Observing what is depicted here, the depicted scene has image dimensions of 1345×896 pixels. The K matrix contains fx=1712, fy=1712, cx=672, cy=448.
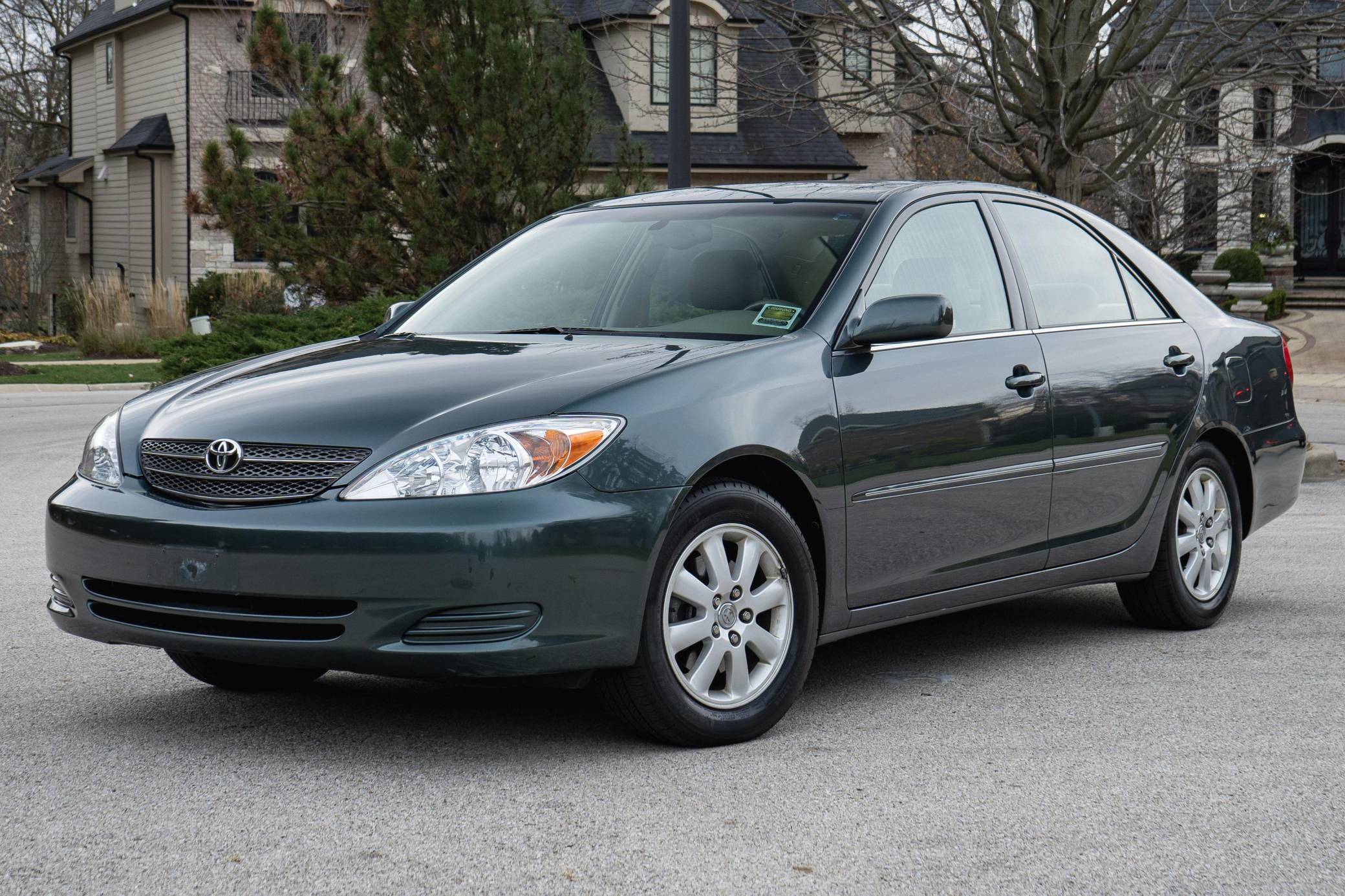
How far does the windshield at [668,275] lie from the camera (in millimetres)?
5566

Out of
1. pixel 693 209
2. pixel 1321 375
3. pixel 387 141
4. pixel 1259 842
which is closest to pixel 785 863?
pixel 1259 842

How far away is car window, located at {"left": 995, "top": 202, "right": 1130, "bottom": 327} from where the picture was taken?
6.33 metres

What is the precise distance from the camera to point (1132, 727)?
518 cm

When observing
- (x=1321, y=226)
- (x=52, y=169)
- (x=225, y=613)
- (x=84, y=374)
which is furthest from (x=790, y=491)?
(x=52, y=169)

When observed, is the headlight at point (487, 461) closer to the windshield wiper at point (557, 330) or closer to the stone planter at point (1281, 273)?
the windshield wiper at point (557, 330)

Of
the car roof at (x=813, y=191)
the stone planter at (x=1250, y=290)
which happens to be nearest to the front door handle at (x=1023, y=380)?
the car roof at (x=813, y=191)

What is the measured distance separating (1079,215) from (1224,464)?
119 cm

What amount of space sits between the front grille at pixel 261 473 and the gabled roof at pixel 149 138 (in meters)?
33.5

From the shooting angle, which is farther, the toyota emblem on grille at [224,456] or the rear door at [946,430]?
the rear door at [946,430]

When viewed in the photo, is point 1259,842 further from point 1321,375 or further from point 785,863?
point 1321,375

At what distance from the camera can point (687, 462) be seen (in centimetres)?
470

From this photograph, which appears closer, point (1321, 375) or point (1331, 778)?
point (1331, 778)

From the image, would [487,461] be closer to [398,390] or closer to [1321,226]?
[398,390]

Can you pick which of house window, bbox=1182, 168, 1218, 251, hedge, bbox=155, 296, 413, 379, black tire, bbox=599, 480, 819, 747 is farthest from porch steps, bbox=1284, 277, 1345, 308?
black tire, bbox=599, 480, 819, 747
